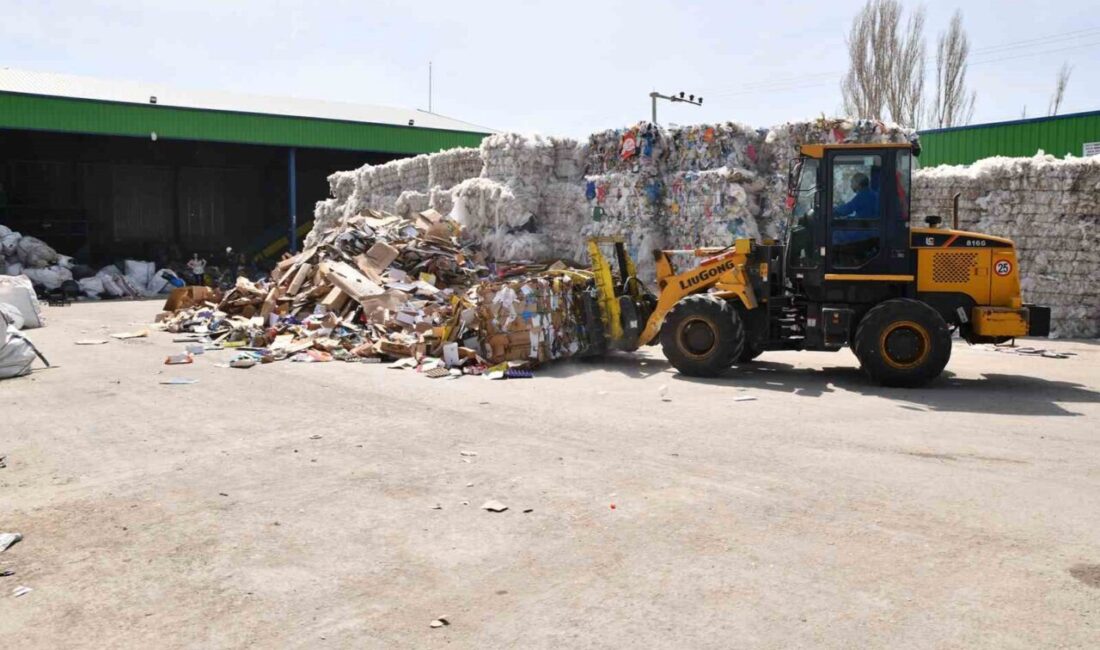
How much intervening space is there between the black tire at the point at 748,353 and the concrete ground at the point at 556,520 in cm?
189

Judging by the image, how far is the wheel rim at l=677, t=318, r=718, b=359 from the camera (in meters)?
10.4

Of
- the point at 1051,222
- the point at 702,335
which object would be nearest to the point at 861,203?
the point at 702,335

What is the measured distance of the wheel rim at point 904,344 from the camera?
9461 millimetres

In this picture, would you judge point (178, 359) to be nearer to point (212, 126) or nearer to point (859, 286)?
point (859, 286)

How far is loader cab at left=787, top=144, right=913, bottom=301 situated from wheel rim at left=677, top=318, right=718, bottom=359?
4.28ft

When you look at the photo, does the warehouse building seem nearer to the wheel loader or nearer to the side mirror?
the wheel loader

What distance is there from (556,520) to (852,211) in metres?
6.34

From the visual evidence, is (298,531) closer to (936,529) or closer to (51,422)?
(936,529)

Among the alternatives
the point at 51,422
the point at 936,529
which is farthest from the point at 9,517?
the point at 936,529

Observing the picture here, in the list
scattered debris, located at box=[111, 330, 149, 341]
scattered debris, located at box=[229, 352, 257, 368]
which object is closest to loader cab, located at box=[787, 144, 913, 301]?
scattered debris, located at box=[229, 352, 257, 368]

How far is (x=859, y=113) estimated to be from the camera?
37750 mm

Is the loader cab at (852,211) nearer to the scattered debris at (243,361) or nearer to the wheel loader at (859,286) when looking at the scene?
the wheel loader at (859,286)

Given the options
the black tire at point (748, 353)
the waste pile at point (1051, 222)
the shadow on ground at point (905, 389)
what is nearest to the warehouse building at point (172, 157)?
the waste pile at point (1051, 222)

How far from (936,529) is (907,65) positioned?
37777 millimetres
